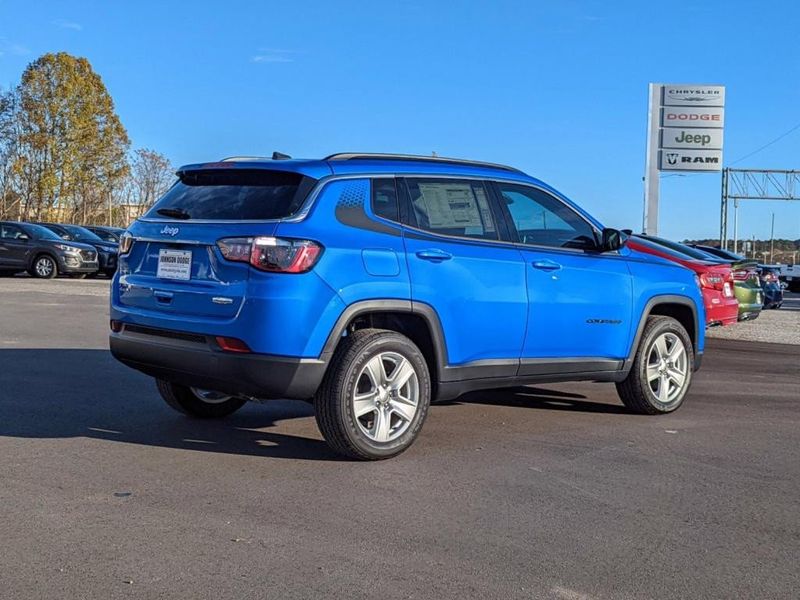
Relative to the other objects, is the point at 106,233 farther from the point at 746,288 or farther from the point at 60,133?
the point at 746,288

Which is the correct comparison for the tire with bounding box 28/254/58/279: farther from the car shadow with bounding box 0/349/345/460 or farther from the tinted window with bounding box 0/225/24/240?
the car shadow with bounding box 0/349/345/460

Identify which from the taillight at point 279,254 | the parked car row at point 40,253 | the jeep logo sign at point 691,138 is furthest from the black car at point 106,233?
the taillight at point 279,254

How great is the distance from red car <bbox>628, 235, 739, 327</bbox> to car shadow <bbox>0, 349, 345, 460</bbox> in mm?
7488

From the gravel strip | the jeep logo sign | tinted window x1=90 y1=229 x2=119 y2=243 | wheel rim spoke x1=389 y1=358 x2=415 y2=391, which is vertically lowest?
the gravel strip

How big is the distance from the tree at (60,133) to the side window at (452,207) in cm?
3788

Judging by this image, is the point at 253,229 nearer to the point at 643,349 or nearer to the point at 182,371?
the point at 182,371

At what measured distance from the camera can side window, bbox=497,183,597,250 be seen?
668 cm

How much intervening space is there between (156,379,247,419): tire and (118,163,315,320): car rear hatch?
904mm

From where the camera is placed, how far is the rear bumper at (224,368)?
5344 mm

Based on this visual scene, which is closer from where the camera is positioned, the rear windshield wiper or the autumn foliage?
the rear windshield wiper

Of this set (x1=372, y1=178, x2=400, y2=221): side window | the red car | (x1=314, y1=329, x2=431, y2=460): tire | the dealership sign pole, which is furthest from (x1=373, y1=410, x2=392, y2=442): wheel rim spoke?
the dealership sign pole

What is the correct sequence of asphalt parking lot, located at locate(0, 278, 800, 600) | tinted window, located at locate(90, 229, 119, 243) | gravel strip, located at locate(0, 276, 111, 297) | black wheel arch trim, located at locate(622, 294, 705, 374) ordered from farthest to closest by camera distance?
1. tinted window, located at locate(90, 229, 119, 243)
2. gravel strip, located at locate(0, 276, 111, 297)
3. black wheel arch trim, located at locate(622, 294, 705, 374)
4. asphalt parking lot, located at locate(0, 278, 800, 600)

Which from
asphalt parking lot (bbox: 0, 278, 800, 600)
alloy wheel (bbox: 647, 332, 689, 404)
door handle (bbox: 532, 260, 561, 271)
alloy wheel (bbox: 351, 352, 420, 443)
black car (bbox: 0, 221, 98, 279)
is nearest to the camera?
asphalt parking lot (bbox: 0, 278, 800, 600)

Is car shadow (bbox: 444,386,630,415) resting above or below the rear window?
below
